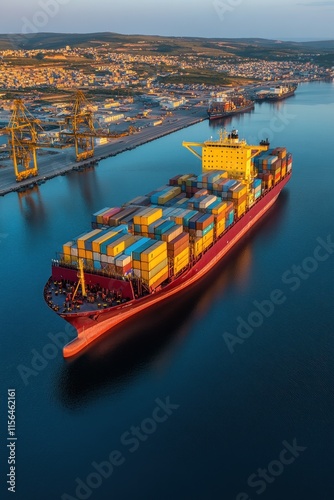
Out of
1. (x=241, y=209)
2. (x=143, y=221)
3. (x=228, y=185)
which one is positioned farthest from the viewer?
(x=241, y=209)

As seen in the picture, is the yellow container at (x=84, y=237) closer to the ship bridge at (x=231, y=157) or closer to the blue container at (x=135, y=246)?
the blue container at (x=135, y=246)

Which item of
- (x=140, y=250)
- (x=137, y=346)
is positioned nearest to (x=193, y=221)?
(x=140, y=250)

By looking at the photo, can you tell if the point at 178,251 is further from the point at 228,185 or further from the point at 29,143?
the point at 29,143

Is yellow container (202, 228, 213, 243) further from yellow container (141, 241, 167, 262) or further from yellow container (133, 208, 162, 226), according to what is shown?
yellow container (141, 241, 167, 262)

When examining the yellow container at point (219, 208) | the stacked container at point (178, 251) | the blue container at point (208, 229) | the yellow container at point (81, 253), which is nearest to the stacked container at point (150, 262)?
the stacked container at point (178, 251)

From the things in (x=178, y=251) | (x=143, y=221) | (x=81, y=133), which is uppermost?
(x=81, y=133)
